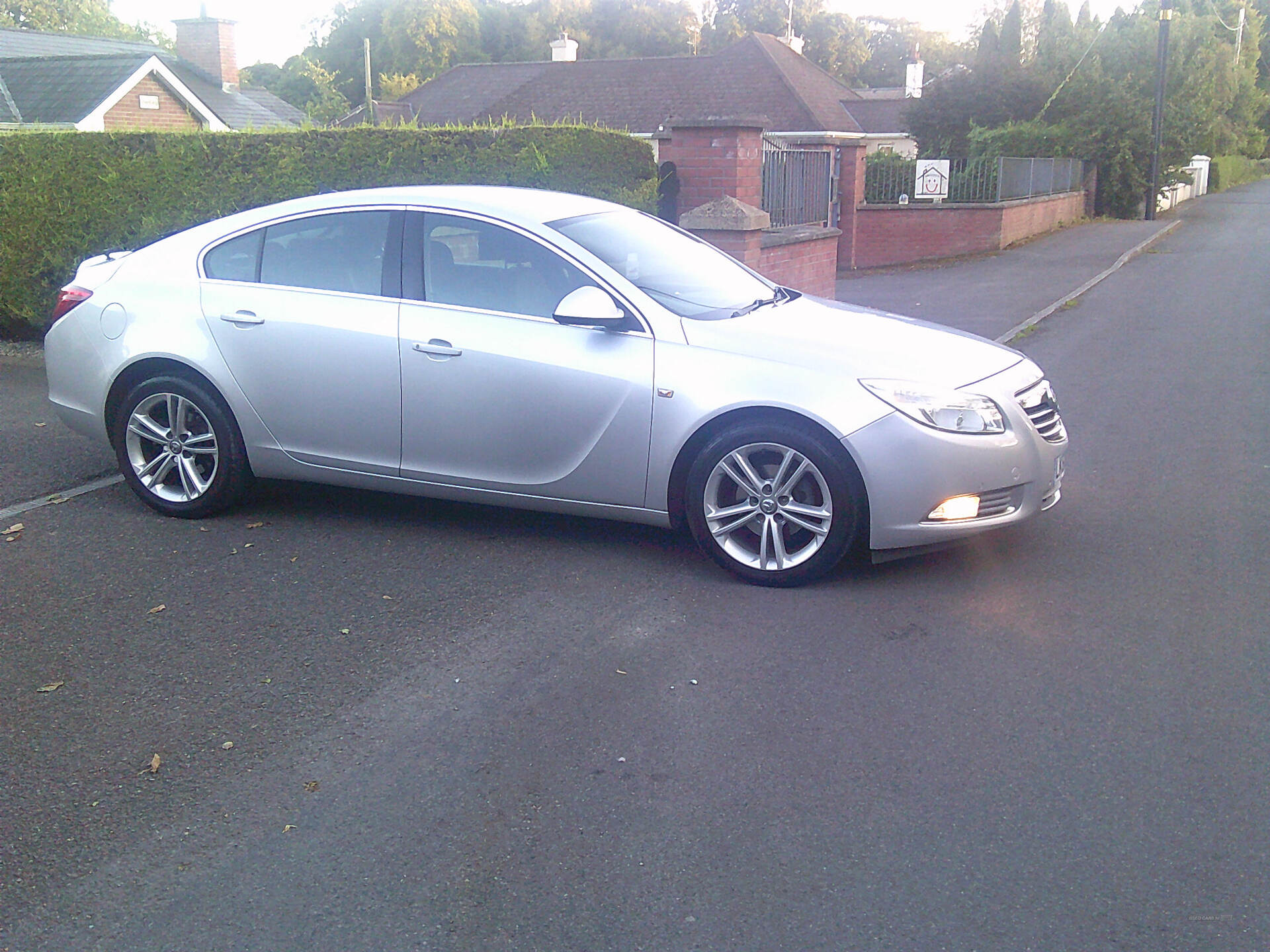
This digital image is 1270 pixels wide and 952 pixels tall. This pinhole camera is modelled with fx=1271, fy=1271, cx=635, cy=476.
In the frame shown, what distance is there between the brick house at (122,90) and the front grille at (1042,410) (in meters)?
27.6

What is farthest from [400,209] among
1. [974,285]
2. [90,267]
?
[974,285]

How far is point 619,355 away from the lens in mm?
5566

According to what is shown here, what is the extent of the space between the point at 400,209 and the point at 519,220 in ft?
2.02

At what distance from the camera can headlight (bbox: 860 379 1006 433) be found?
522 centimetres

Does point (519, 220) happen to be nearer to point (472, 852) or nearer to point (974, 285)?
point (472, 852)

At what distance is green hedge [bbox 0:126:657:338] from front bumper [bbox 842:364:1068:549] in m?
6.54

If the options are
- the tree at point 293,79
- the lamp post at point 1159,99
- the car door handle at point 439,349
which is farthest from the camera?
the tree at point 293,79

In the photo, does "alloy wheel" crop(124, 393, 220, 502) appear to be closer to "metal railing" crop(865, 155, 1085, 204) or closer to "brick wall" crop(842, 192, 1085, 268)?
"brick wall" crop(842, 192, 1085, 268)

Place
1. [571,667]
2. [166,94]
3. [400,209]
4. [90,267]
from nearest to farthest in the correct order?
[571,667] → [400,209] → [90,267] → [166,94]

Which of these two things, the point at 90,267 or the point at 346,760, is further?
the point at 90,267

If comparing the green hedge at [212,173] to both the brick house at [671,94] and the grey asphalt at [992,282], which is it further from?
the brick house at [671,94]

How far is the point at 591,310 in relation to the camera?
550cm

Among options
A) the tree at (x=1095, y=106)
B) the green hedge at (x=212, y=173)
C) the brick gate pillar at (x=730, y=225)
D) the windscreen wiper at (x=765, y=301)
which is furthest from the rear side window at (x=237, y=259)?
the tree at (x=1095, y=106)

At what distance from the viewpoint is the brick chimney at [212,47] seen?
4447cm
